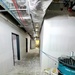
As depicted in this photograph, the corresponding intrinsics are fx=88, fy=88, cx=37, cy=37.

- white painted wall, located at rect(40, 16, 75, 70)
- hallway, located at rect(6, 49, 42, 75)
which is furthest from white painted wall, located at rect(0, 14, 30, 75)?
white painted wall, located at rect(40, 16, 75, 70)

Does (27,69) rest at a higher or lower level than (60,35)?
lower

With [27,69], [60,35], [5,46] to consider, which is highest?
[60,35]

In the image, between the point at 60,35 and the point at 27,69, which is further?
the point at 27,69

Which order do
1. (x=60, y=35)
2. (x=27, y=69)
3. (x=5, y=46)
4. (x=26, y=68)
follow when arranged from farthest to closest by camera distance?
(x=26, y=68), (x=27, y=69), (x=5, y=46), (x=60, y=35)

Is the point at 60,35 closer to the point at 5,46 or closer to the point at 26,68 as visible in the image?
the point at 5,46

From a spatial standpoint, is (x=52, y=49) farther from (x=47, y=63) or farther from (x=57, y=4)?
(x=57, y=4)

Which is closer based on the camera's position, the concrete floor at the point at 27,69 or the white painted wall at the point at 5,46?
the white painted wall at the point at 5,46

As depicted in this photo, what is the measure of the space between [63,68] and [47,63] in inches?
40.8

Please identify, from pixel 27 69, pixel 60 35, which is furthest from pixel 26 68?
pixel 60 35

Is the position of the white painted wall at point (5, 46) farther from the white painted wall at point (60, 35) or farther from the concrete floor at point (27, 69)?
the white painted wall at point (60, 35)

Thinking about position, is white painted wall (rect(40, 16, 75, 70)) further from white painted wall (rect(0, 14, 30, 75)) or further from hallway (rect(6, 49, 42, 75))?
white painted wall (rect(0, 14, 30, 75))

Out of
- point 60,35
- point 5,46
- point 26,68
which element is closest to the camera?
point 60,35

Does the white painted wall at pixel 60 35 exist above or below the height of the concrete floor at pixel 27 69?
above

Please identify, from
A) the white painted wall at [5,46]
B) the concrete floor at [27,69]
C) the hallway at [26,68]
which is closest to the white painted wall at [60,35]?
the concrete floor at [27,69]
